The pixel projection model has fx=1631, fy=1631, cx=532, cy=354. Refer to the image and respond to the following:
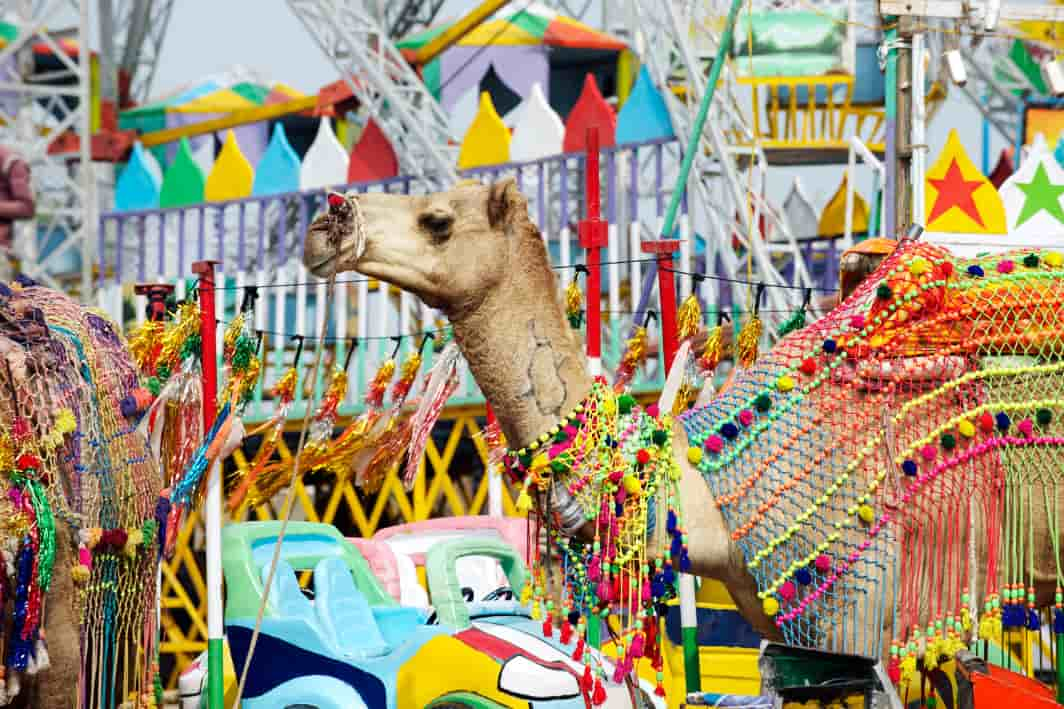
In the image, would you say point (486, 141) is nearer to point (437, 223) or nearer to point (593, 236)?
point (593, 236)

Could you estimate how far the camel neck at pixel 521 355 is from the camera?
5.41m

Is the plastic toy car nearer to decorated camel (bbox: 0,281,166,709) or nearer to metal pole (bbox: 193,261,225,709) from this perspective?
metal pole (bbox: 193,261,225,709)

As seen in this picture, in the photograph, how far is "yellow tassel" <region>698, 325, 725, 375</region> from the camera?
8109mm

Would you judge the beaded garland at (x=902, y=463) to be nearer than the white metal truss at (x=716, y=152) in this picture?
Yes

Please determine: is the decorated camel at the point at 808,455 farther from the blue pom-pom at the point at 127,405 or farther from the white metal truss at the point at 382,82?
the white metal truss at the point at 382,82

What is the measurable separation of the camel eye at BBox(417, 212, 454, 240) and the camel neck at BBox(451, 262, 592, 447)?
0.26 m

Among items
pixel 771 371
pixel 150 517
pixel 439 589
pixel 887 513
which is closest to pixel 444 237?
pixel 771 371

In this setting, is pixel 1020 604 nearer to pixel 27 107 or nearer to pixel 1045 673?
pixel 1045 673

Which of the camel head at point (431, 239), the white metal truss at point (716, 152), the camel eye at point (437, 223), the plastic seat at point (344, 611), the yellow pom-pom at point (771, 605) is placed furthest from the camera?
the white metal truss at point (716, 152)

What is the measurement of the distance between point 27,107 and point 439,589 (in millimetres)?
13964

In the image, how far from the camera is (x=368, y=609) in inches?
309

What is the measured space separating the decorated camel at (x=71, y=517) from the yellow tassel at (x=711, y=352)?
109 inches

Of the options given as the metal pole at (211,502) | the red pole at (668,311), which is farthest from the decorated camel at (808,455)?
the metal pole at (211,502)

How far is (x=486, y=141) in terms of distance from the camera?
1348 centimetres
